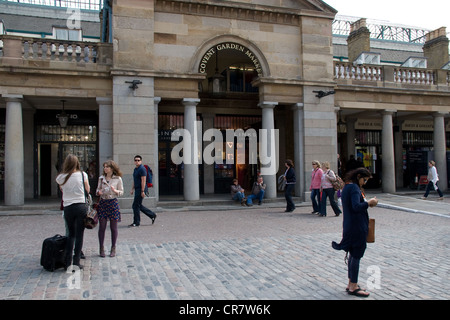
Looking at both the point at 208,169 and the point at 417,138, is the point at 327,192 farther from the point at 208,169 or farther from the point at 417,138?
the point at 417,138

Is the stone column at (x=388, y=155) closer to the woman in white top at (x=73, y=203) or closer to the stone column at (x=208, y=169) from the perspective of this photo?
the stone column at (x=208, y=169)

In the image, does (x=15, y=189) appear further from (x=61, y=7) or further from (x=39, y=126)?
(x=61, y=7)

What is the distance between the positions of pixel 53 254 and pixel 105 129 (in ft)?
27.2

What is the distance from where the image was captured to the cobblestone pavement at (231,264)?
4879 millimetres

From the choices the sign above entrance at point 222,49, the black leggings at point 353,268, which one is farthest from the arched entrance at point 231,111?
the black leggings at point 353,268

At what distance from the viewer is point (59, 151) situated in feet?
56.0

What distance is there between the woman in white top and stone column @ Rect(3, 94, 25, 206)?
8424 mm

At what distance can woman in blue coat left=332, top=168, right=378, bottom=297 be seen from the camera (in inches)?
180

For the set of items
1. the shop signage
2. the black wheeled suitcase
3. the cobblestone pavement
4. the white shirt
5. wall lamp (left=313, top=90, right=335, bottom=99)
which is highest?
wall lamp (left=313, top=90, right=335, bottom=99)

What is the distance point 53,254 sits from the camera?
574 centimetres

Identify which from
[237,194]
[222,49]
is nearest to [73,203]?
[237,194]

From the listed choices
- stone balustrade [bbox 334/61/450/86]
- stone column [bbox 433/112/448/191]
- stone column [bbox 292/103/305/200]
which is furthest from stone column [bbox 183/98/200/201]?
stone column [bbox 433/112/448/191]

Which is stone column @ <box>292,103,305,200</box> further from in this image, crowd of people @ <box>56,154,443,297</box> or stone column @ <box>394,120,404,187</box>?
stone column @ <box>394,120,404,187</box>

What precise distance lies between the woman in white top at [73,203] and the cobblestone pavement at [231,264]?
0.42 meters
